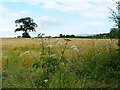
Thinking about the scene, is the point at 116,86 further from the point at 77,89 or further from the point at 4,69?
the point at 4,69

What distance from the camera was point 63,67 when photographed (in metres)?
8.31

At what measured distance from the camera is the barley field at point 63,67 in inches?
295

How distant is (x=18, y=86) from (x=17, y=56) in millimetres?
3665

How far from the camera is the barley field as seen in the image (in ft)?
24.6

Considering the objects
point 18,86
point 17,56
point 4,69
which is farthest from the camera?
point 17,56

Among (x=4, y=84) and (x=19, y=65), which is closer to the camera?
(x=4, y=84)

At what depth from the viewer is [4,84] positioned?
859 centimetres

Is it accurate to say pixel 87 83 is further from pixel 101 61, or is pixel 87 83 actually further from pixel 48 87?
pixel 101 61

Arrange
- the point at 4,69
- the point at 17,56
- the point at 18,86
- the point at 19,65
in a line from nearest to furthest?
the point at 18,86 < the point at 4,69 < the point at 19,65 < the point at 17,56

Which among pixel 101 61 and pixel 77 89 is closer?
pixel 77 89

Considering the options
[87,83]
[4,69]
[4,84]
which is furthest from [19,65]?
[87,83]

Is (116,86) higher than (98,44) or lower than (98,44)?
lower

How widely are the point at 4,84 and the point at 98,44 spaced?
458 centimetres

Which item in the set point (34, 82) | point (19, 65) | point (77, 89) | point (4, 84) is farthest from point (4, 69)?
point (77, 89)
